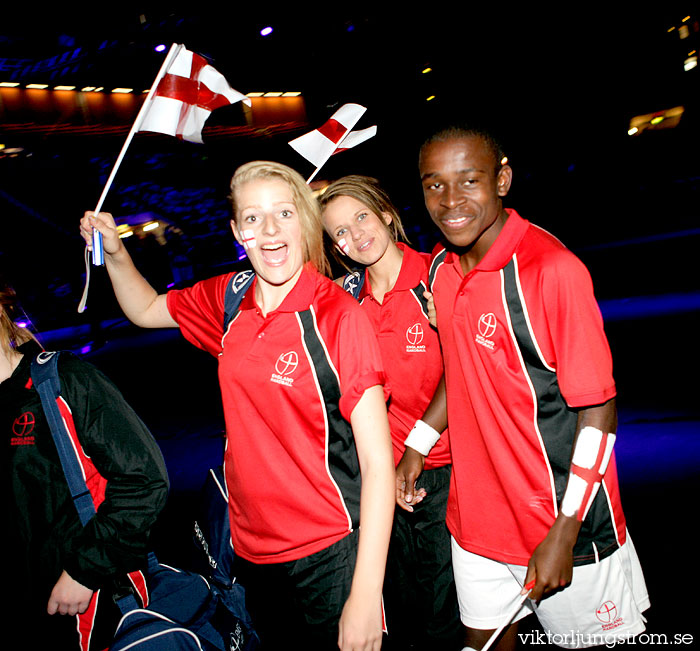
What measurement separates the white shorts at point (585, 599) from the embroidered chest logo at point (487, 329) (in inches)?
33.2

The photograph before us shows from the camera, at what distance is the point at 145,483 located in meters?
1.79

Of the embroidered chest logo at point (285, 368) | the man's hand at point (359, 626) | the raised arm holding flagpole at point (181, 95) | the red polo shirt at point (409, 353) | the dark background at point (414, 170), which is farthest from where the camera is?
the dark background at point (414, 170)

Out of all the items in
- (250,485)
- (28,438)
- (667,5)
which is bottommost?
(250,485)

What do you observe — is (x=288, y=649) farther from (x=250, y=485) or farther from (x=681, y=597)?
(x=681, y=597)

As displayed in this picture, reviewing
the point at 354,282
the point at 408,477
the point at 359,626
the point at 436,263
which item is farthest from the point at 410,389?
the point at 359,626

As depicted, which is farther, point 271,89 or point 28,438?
point 271,89

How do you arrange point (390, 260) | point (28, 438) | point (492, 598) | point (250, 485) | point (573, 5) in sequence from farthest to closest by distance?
point (573, 5) < point (390, 260) < point (492, 598) < point (250, 485) < point (28, 438)

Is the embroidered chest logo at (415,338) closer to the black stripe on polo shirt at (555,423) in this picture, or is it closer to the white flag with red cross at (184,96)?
the black stripe on polo shirt at (555,423)

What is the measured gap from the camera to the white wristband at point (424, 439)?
7.88 ft

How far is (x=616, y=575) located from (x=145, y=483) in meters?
1.66

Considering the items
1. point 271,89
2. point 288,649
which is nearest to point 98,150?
point 271,89

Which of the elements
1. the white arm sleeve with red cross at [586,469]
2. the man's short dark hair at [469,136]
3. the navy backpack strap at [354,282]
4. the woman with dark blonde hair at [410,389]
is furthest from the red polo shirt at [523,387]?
the navy backpack strap at [354,282]

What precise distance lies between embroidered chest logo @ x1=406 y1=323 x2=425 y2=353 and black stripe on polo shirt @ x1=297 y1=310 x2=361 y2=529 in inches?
35.5

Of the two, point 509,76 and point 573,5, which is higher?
point 573,5
